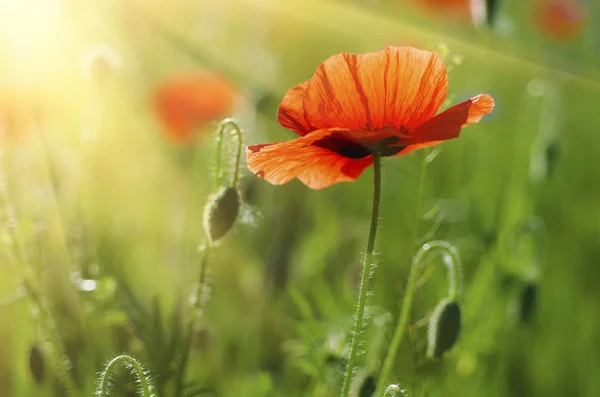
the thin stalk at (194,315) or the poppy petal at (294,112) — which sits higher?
the poppy petal at (294,112)

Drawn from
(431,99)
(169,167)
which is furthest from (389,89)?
(169,167)

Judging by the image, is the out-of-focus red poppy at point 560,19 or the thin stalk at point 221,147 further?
the out-of-focus red poppy at point 560,19

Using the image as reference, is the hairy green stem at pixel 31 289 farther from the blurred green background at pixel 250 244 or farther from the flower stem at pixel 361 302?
the flower stem at pixel 361 302

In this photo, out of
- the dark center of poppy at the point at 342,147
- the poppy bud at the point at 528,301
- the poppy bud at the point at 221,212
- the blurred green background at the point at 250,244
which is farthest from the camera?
the poppy bud at the point at 528,301

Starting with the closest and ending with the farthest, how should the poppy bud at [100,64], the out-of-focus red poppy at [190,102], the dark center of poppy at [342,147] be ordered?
1. the dark center of poppy at [342,147]
2. the poppy bud at [100,64]
3. the out-of-focus red poppy at [190,102]

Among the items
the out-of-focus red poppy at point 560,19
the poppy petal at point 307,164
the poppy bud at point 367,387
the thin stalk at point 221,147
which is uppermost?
the out-of-focus red poppy at point 560,19

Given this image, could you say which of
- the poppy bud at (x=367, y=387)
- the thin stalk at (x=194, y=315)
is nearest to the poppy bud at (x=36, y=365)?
the thin stalk at (x=194, y=315)

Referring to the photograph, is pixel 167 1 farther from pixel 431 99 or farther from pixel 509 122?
pixel 431 99
